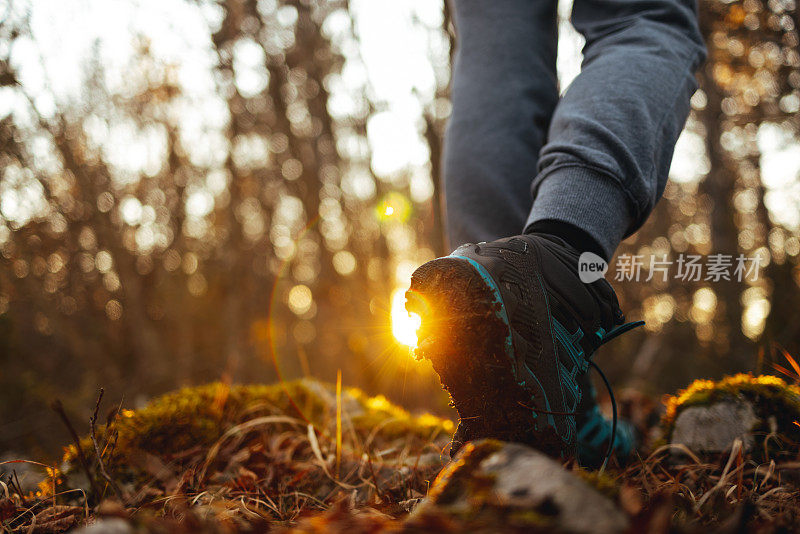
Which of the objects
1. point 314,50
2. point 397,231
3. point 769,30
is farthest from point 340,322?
point 769,30

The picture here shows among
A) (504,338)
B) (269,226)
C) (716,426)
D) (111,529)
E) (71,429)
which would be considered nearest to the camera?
(111,529)

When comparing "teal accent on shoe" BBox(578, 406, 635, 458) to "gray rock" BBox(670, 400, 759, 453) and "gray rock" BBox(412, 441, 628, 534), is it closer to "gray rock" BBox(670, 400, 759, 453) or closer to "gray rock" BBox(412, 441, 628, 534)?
"gray rock" BBox(670, 400, 759, 453)

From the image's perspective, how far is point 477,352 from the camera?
0.89 m

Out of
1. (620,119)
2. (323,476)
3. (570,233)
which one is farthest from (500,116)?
(323,476)

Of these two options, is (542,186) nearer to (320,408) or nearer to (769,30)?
(320,408)

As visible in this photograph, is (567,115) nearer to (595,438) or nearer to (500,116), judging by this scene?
(500,116)

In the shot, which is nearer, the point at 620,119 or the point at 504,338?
the point at 504,338

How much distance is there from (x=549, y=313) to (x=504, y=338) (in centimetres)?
14

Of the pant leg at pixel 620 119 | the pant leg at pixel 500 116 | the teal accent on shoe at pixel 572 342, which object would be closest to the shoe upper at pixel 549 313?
the teal accent on shoe at pixel 572 342

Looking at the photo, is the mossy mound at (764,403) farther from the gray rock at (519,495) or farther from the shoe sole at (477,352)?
the gray rock at (519,495)

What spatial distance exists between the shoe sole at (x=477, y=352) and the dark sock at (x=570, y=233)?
281mm

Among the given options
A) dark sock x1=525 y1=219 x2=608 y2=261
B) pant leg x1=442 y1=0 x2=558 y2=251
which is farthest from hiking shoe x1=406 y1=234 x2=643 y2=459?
pant leg x1=442 y1=0 x2=558 y2=251

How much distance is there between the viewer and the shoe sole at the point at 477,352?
873mm

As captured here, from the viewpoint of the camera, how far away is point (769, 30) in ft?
12.3
